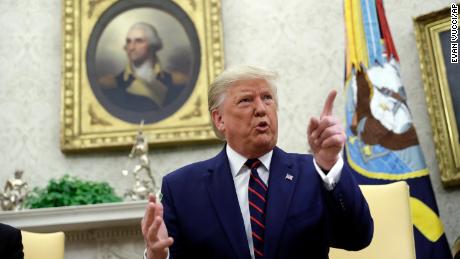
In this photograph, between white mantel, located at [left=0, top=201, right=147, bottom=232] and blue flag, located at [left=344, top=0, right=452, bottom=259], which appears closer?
blue flag, located at [left=344, top=0, right=452, bottom=259]

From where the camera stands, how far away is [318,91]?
543cm

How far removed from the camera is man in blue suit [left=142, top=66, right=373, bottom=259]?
72.7 inches

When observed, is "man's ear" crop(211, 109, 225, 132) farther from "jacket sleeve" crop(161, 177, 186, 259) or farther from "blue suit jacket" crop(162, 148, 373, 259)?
"jacket sleeve" crop(161, 177, 186, 259)

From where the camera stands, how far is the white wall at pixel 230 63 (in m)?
5.32

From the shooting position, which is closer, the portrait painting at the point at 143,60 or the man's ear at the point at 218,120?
the man's ear at the point at 218,120

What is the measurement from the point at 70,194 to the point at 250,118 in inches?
123

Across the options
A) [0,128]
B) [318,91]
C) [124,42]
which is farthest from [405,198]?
[0,128]

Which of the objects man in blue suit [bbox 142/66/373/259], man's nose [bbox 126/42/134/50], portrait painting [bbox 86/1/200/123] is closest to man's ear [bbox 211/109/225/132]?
man in blue suit [bbox 142/66/373/259]

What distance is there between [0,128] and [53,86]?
624 millimetres

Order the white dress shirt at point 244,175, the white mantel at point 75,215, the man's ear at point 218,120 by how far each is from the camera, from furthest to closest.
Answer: the white mantel at point 75,215 → the man's ear at point 218,120 → the white dress shirt at point 244,175

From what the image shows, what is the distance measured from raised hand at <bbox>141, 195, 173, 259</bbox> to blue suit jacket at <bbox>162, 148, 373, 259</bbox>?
176 mm

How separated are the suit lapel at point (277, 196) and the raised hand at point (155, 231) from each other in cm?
33

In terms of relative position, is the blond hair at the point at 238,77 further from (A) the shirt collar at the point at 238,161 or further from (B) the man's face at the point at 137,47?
(B) the man's face at the point at 137,47

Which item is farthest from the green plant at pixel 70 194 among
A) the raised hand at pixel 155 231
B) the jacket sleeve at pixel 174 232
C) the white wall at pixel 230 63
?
the raised hand at pixel 155 231
